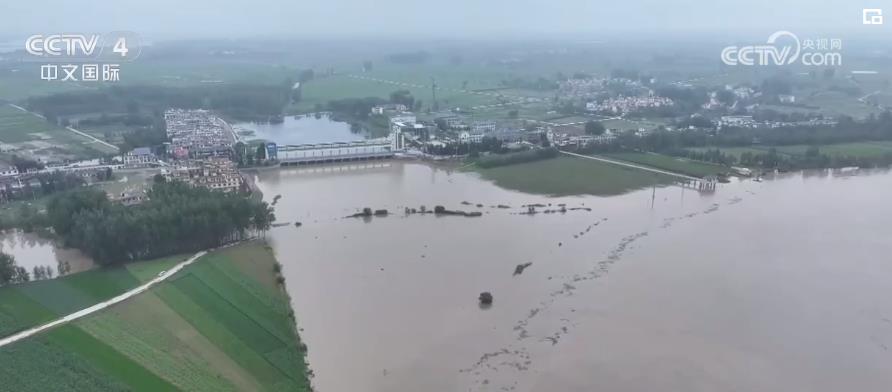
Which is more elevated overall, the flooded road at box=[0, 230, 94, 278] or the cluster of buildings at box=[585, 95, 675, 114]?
the cluster of buildings at box=[585, 95, 675, 114]

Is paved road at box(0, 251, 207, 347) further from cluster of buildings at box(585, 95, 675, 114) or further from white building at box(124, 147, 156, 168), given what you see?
cluster of buildings at box(585, 95, 675, 114)

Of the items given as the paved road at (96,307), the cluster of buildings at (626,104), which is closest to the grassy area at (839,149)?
the cluster of buildings at (626,104)

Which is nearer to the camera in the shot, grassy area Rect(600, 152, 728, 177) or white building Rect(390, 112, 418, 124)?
grassy area Rect(600, 152, 728, 177)

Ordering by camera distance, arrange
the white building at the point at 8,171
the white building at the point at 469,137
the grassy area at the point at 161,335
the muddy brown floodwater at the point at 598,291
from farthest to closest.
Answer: the white building at the point at 469,137, the white building at the point at 8,171, the muddy brown floodwater at the point at 598,291, the grassy area at the point at 161,335

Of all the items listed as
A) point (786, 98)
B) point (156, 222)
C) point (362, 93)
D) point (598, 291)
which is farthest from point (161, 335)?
point (786, 98)

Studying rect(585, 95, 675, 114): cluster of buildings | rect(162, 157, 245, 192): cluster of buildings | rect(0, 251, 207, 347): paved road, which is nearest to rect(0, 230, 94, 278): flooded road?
rect(0, 251, 207, 347): paved road

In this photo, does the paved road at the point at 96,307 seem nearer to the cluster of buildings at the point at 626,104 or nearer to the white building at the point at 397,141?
the white building at the point at 397,141

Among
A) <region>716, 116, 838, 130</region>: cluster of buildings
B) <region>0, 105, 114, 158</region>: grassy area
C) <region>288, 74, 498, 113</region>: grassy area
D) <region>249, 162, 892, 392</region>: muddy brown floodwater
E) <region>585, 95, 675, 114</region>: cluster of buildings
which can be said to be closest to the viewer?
<region>249, 162, 892, 392</region>: muddy brown floodwater

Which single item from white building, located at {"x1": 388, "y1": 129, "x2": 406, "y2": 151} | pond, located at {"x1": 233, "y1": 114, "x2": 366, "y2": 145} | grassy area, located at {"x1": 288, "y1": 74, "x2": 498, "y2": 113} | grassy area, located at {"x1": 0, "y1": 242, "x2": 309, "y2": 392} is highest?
grassy area, located at {"x1": 288, "y1": 74, "x2": 498, "y2": 113}
